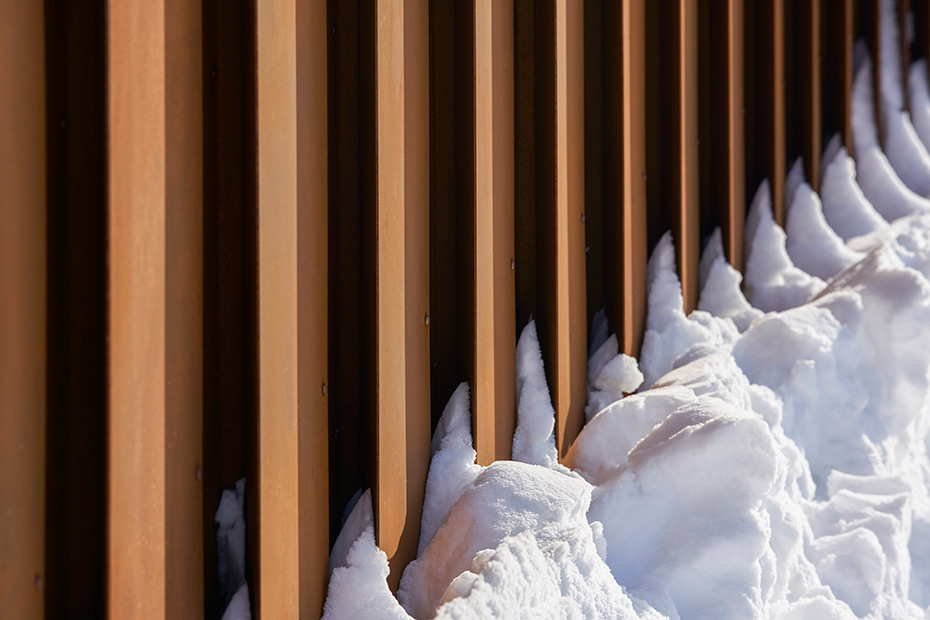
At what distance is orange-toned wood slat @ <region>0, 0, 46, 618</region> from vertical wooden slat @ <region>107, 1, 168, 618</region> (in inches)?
3.7

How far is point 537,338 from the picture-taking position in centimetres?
221

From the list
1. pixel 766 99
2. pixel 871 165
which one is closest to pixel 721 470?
pixel 766 99

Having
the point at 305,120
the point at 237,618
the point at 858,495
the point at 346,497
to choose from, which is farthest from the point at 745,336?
the point at 237,618

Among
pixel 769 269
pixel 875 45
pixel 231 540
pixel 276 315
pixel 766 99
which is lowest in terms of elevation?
pixel 231 540

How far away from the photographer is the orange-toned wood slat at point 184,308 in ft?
4.69

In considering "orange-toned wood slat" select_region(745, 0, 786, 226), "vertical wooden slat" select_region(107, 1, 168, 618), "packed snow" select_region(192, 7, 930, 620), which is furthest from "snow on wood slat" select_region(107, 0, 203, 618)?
"orange-toned wood slat" select_region(745, 0, 786, 226)

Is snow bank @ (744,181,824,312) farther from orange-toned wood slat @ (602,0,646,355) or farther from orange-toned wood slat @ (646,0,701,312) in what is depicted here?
orange-toned wood slat @ (602,0,646,355)

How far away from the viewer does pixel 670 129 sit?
8.84 ft

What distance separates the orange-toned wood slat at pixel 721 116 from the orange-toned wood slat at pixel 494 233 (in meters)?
1.06

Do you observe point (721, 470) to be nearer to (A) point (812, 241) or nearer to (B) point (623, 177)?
(B) point (623, 177)

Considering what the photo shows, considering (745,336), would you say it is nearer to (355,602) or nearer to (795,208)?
(795,208)

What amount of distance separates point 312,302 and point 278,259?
0.47ft

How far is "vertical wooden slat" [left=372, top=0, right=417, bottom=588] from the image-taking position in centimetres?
173

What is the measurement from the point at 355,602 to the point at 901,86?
10.5 ft
